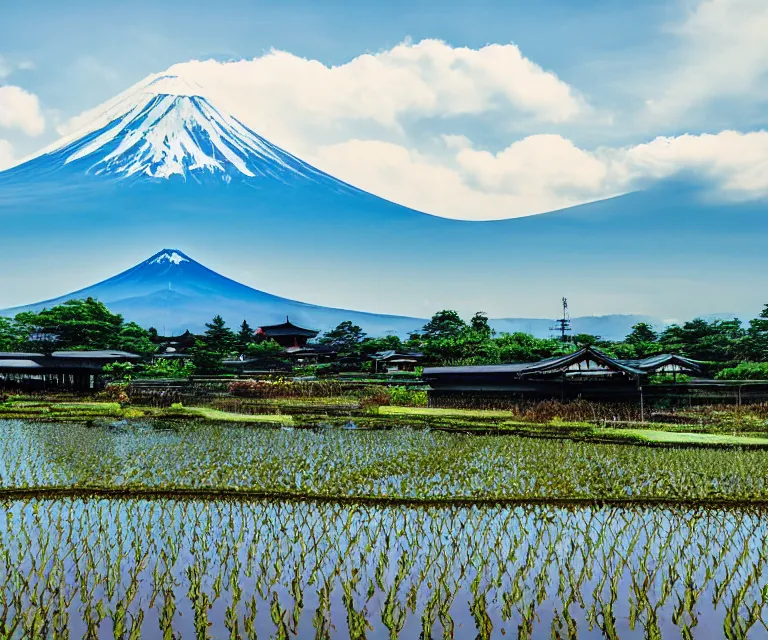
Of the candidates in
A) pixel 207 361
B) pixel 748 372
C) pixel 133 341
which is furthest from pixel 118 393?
pixel 748 372

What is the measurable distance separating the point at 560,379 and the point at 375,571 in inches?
759

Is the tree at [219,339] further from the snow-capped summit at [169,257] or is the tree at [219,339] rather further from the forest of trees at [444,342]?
the snow-capped summit at [169,257]

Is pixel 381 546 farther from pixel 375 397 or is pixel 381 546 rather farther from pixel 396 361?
pixel 396 361

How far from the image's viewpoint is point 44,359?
35188 mm

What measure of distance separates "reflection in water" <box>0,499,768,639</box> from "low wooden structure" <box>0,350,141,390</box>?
2693 cm

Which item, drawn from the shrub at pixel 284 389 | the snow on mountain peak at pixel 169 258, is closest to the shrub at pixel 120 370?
the shrub at pixel 284 389

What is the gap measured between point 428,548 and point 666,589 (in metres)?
2.57

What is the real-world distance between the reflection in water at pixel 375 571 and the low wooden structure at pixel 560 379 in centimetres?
1442

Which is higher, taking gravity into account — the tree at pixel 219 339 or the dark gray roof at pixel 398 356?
the tree at pixel 219 339

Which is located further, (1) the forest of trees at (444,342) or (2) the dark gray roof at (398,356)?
(2) the dark gray roof at (398,356)

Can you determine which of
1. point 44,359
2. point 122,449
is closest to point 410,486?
point 122,449

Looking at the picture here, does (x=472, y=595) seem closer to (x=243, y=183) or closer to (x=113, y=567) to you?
(x=113, y=567)

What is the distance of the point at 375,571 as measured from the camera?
7094 mm

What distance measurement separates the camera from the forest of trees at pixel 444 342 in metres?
39.0
